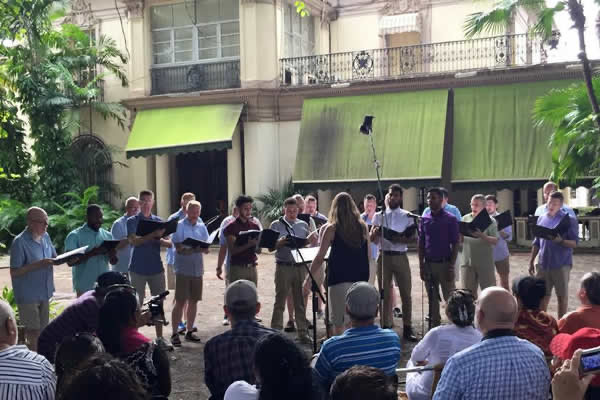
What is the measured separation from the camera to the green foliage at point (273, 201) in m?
20.4

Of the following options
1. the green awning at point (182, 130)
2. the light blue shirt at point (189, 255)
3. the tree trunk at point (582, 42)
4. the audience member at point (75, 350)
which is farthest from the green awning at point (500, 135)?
the audience member at point (75, 350)

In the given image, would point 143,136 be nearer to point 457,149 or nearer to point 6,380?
point 457,149

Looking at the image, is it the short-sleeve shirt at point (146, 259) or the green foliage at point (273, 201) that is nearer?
the short-sleeve shirt at point (146, 259)

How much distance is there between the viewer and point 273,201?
20.9 meters

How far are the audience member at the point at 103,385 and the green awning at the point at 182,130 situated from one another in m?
18.6

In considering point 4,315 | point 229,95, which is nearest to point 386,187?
point 229,95

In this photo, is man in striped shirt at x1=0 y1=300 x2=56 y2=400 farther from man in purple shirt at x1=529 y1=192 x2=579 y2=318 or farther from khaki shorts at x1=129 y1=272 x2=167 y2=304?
man in purple shirt at x1=529 y1=192 x2=579 y2=318

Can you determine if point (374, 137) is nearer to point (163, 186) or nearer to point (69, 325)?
point (163, 186)

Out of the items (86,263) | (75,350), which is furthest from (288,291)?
(75,350)

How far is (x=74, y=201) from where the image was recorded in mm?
22000

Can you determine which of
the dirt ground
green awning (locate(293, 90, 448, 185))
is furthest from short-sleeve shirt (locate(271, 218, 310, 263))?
green awning (locate(293, 90, 448, 185))

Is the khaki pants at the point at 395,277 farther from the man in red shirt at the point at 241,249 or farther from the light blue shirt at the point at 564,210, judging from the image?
the light blue shirt at the point at 564,210

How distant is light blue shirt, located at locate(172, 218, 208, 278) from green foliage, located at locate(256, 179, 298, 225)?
1099cm

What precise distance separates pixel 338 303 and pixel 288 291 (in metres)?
1.43
